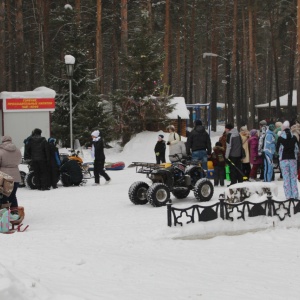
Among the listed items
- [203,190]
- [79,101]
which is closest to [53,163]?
[203,190]

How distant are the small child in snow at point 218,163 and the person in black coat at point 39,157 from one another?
4279 millimetres

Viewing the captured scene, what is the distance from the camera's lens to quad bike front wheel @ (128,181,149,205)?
1164cm

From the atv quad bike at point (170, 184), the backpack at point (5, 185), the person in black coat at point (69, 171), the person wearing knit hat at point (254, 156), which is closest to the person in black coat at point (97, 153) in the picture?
the person in black coat at point (69, 171)

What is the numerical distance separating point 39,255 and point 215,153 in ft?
25.0

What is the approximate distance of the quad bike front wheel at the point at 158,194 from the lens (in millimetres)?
11234

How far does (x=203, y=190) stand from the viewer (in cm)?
1186

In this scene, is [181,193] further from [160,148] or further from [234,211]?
[160,148]

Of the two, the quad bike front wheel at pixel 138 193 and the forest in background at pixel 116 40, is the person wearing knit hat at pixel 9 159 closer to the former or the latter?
the quad bike front wheel at pixel 138 193

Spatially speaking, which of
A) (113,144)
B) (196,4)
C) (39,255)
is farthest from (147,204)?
(196,4)

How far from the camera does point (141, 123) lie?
25.3 meters

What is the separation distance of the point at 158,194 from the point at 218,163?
128 inches

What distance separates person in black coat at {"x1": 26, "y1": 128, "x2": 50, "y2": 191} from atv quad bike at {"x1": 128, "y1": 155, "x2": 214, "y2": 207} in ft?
10.5

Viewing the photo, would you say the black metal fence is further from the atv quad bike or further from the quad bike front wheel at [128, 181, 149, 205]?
the quad bike front wheel at [128, 181, 149, 205]

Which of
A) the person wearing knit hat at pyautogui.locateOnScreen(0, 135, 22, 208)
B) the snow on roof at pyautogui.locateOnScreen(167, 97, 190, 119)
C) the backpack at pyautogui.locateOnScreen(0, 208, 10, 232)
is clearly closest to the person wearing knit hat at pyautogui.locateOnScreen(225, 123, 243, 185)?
the person wearing knit hat at pyautogui.locateOnScreen(0, 135, 22, 208)
